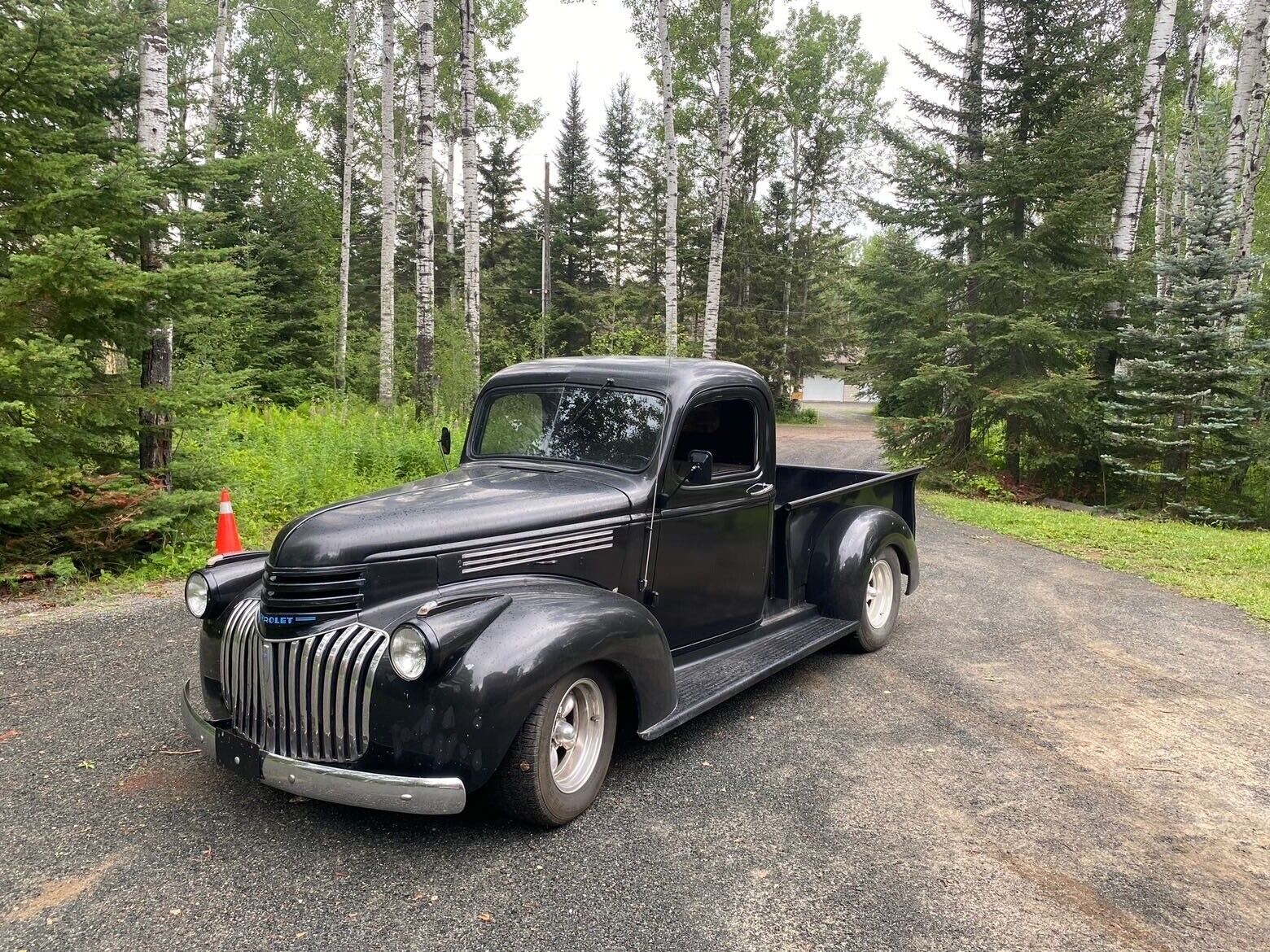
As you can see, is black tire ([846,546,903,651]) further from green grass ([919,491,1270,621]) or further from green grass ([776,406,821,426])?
green grass ([776,406,821,426])

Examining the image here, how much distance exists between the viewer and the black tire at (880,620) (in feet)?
16.1

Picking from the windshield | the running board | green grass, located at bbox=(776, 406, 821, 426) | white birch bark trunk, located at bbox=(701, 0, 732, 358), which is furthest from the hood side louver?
green grass, located at bbox=(776, 406, 821, 426)

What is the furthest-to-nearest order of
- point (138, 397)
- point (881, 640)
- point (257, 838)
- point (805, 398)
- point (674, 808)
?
point (805, 398), point (138, 397), point (881, 640), point (674, 808), point (257, 838)

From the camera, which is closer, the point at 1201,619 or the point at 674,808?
the point at 674,808

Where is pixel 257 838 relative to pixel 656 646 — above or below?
below

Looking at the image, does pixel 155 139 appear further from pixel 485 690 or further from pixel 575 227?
pixel 575 227

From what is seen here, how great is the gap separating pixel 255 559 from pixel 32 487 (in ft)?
10.3

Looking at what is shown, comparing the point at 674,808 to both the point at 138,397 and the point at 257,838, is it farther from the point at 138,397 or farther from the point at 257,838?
the point at 138,397

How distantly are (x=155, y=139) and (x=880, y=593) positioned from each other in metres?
6.61

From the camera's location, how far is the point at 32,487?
5.48 m

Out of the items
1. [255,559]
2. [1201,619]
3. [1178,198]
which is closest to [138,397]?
[255,559]

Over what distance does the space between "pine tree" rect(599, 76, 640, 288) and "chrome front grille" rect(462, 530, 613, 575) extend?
Result: 29565 millimetres

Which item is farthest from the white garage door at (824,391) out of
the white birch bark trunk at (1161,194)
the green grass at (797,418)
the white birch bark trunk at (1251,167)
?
the white birch bark trunk at (1251,167)

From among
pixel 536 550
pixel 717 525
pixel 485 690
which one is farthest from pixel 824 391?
pixel 485 690
